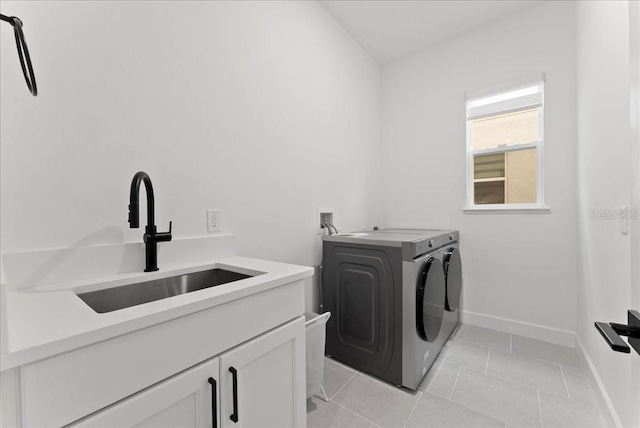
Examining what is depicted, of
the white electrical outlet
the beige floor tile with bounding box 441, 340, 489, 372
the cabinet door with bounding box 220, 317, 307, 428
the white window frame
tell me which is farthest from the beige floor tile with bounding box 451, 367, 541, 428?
the white electrical outlet

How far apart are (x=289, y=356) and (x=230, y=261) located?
1.96ft

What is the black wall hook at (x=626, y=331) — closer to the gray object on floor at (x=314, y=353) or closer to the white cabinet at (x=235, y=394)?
the white cabinet at (x=235, y=394)

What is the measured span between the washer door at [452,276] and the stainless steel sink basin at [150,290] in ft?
5.59

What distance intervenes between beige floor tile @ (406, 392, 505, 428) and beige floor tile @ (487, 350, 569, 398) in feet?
1.68

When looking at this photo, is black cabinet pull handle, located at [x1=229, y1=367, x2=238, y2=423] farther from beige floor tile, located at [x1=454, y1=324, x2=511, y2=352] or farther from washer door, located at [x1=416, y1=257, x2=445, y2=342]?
beige floor tile, located at [x1=454, y1=324, x2=511, y2=352]

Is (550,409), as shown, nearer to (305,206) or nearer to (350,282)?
(350,282)

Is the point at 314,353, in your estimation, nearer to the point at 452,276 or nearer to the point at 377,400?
the point at 377,400

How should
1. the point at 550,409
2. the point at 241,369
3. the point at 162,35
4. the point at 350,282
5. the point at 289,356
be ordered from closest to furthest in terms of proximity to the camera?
1. the point at 241,369
2. the point at 289,356
3. the point at 162,35
4. the point at 550,409
5. the point at 350,282

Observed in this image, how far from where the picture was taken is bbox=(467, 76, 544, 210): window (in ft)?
8.17

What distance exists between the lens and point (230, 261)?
4.87 feet

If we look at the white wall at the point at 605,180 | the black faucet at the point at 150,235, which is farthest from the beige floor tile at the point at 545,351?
the black faucet at the point at 150,235

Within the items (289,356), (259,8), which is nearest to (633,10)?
(289,356)

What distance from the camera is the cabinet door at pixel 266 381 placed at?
918 mm

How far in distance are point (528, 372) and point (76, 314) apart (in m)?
2.64
